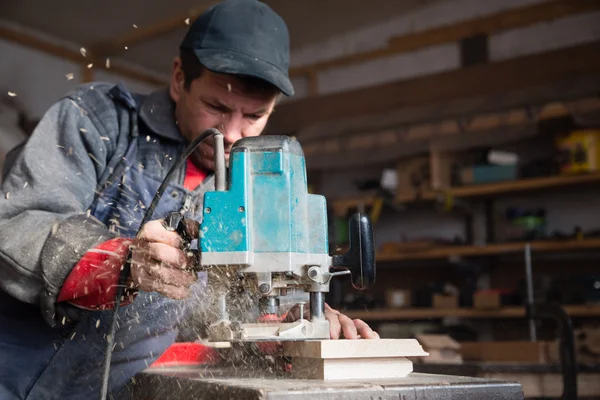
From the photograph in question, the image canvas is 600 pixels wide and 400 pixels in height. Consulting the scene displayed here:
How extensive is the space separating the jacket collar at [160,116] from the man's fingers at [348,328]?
68 centimetres

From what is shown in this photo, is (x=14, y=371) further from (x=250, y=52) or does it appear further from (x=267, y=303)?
(x=250, y=52)

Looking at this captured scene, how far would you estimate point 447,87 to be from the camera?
4.64 metres

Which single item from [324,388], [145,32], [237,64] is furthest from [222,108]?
[145,32]

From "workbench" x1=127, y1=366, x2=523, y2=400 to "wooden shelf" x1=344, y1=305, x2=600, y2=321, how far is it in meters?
2.76

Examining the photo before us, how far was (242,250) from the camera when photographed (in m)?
1.08

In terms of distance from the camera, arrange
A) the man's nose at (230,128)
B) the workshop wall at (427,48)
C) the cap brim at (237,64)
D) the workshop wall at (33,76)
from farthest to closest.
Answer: the workshop wall at (33,76), the workshop wall at (427,48), the man's nose at (230,128), the cap brim at (237,64)

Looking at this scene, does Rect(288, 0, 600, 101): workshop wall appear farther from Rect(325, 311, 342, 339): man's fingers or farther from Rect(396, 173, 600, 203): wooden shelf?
Rect(325, 311, 342, 339): man's fingers

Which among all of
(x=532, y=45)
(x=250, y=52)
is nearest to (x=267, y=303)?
(x=250, y=52)

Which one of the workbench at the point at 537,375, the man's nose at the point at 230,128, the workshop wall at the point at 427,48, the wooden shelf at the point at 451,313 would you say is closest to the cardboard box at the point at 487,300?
the wooden shelf at the point at 451,313

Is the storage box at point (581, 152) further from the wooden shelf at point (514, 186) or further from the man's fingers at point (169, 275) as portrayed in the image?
the man's fingers at point (169, 275)

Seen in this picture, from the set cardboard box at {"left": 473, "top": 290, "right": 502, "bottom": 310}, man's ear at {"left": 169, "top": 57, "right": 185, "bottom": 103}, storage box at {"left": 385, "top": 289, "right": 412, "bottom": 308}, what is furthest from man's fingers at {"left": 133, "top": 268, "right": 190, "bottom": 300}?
storage box at {"left": 385, "top": 289, "right": 412, "bottom": 308}

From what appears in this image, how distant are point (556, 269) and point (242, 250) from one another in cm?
381

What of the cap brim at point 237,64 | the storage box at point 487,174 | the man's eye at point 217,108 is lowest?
the man's eye at point 217,108

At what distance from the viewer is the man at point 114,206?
4.05 ft
